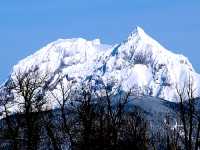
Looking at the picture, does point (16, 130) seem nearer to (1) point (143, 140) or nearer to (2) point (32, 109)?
(2) point (32, 109)

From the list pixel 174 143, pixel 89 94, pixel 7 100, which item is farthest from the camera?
pixel 174 143

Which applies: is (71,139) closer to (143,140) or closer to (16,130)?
(16,130)

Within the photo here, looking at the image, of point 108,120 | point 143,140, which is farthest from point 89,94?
point 143,140

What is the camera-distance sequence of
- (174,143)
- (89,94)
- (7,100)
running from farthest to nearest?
(174,143) → (89,94) → (7,100)

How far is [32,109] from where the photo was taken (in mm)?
46250

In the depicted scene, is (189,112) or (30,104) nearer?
(30,104)

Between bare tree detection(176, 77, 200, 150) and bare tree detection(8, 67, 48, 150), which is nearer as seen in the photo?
bare tree detection(8, 67, 48, 150)

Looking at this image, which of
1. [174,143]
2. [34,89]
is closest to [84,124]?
[34,89]

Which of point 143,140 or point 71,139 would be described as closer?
point 71,139

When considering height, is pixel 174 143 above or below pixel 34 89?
below

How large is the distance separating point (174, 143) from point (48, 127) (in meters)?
12.2

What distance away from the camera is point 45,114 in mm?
46219

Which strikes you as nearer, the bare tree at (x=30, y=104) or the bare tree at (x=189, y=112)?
the bare tree at (x=30, y=104)

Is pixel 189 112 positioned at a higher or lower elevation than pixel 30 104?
Answer: lower
